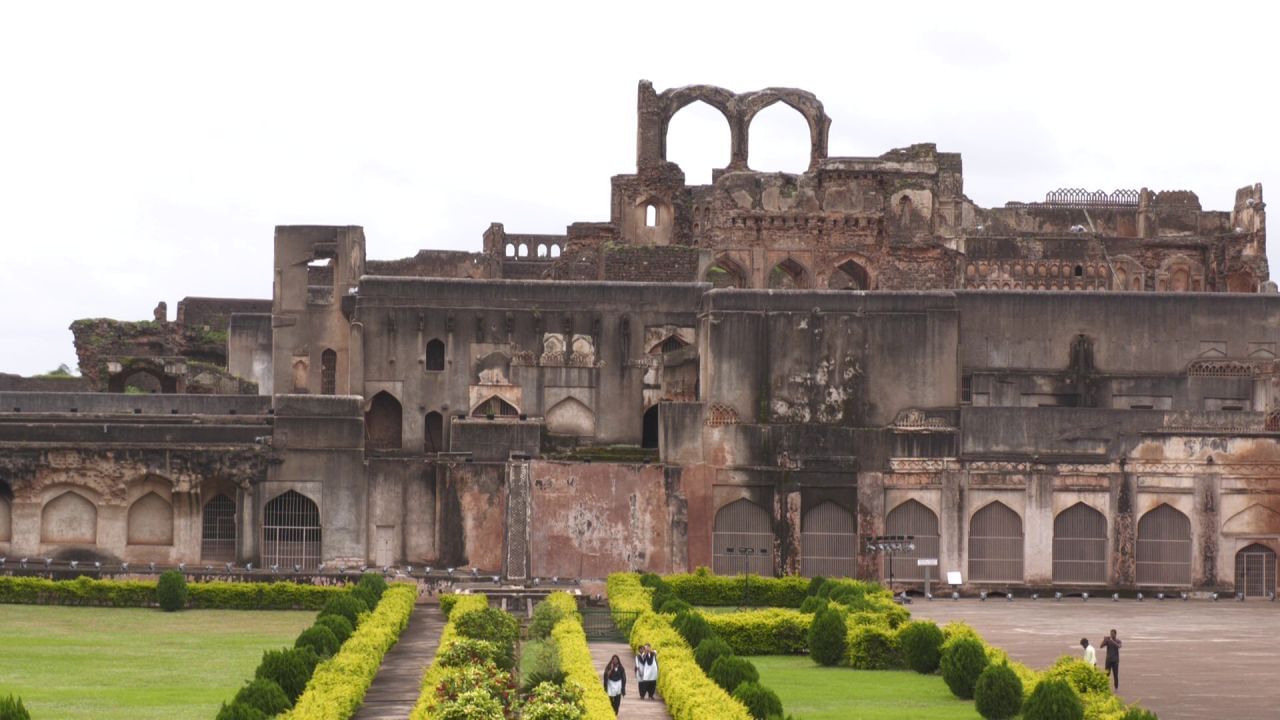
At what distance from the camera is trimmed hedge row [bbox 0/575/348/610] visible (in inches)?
1581

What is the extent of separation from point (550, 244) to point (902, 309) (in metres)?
15.5

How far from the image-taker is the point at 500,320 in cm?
5169

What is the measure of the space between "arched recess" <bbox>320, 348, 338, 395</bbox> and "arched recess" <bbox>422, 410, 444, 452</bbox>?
4647 mm

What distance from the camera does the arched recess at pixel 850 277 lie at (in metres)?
57.2

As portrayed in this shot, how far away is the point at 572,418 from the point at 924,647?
2036cm

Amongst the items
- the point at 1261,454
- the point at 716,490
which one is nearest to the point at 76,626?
→ the point at 716,490

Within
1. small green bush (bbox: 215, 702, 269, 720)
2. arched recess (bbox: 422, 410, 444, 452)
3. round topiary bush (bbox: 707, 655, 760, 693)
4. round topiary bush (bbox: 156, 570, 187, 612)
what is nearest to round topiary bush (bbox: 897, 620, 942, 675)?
round topiary bush (bbox: 707, 655, 760, 693)

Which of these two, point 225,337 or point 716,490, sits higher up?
point 225,337

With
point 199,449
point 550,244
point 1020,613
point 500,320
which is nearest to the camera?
point 1020,613

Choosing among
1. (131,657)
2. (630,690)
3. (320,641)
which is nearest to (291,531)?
(131,657)

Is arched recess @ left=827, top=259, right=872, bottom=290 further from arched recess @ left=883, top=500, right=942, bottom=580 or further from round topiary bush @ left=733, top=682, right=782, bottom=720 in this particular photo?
round topiary bush @ left=733, top=682, right=782, bottom=720

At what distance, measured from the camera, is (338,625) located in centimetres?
3294

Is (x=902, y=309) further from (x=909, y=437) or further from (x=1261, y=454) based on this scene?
(x=1261, y=454)

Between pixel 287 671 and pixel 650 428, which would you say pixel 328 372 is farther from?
pixel 287 671
